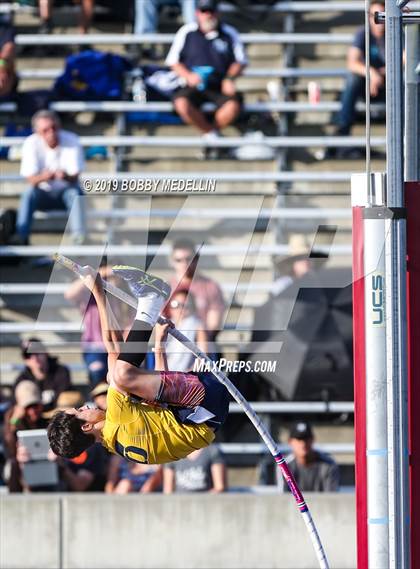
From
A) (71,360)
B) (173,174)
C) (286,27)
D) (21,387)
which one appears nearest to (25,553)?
(21,387)

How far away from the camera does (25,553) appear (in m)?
8.44

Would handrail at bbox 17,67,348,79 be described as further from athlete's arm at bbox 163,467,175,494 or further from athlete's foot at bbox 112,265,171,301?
athlete's foot at bbox 112,265,171,301

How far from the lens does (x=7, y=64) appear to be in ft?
37.4

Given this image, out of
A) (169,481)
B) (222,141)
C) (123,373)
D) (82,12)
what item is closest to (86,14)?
(82,12)

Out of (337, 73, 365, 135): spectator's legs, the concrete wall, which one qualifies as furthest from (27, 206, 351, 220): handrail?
the concrete wall

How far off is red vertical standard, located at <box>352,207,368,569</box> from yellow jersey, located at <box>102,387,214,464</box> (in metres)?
0.74

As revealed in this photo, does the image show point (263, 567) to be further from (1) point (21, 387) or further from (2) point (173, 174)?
(2) point (173, 174)

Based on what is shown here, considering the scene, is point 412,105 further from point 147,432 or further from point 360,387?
point 147,432

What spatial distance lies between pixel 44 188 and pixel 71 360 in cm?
144

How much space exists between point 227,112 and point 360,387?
639cm

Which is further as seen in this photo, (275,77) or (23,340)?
(275,77)

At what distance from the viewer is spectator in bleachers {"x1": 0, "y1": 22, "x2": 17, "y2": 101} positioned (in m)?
11.4

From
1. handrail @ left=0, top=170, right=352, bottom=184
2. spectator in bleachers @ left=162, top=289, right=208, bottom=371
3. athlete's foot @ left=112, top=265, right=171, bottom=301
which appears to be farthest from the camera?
handrail @ left=0, top=170, right=352, bottom=184

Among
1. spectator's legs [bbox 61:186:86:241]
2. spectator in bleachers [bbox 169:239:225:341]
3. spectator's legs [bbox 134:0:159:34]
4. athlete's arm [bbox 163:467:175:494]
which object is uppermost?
spectator's legs [bbox 134:0:159:34]
